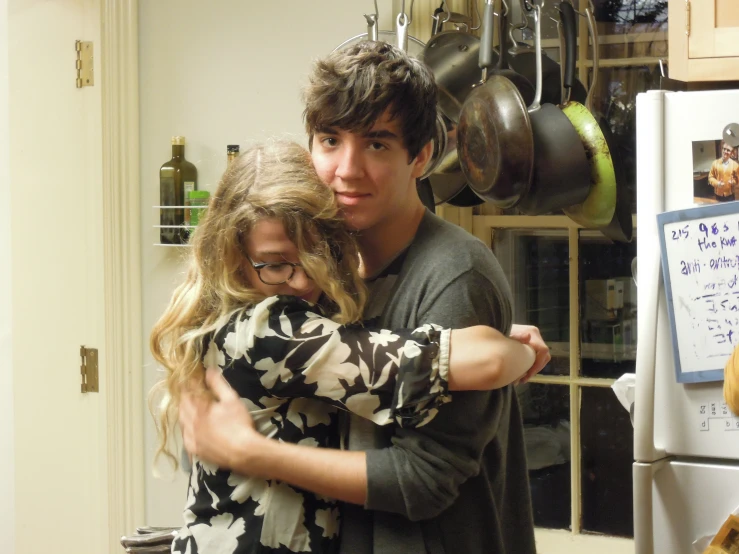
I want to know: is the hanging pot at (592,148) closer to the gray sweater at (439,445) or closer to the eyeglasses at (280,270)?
the gray sweater at (439,445)

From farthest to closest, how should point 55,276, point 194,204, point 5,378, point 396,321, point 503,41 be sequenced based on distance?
point 5,378 < point 55,276 < point 194,204 < point 503,41 < point 396,321

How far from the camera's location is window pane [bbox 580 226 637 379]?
220cm

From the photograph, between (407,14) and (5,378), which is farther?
(5,378)

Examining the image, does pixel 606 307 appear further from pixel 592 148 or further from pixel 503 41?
pixel 503 41

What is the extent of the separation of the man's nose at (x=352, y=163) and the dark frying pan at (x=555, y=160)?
0.79 metres

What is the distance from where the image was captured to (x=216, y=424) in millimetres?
1124

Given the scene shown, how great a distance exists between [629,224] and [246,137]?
105 cm

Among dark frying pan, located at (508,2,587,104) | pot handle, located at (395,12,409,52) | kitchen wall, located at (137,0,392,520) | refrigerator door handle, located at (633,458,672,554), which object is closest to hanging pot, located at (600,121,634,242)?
dark frying pan, located at (508,2,587,104)

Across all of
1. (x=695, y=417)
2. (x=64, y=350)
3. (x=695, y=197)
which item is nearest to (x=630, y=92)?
(x=695, y=197)

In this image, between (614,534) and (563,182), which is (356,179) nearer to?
(563,182)

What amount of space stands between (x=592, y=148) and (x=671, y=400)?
2.11 ft

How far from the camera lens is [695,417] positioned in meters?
1.34

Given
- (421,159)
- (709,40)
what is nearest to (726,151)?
(709,40)

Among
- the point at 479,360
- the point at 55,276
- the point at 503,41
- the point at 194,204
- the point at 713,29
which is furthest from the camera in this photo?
the point at 55,276
